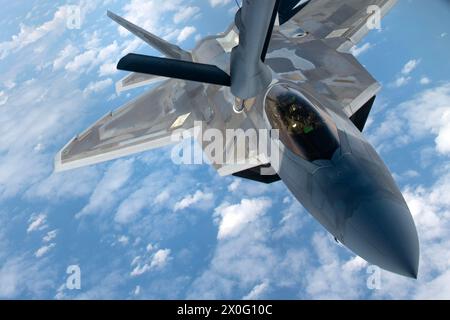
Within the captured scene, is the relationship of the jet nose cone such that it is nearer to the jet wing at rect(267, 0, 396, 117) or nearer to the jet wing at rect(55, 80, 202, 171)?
the jet wing at rect(267, 0, 396, 117)

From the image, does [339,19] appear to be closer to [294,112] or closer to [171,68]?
[294,112]

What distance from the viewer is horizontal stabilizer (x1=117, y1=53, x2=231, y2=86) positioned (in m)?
6.88

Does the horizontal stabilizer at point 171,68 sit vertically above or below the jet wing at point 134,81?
above

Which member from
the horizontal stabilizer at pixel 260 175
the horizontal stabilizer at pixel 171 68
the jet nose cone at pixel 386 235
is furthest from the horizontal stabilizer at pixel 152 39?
the jet nose cone at pixel 386 235

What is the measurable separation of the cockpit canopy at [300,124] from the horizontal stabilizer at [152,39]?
22.8 feet

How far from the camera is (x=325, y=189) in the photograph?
272 inches

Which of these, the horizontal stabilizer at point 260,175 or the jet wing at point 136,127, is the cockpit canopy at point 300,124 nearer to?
the horizontal stabilizer at point 260,175

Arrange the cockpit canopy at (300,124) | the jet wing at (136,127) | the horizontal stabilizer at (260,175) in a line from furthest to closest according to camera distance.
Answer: the jet wing at (136,127), the horizontal stabilizer at (260,175), the cockpit canopy at (300,124)

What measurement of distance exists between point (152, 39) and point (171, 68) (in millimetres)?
7179

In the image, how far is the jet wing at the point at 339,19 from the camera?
44.2 ft

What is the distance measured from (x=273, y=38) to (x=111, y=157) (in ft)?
25.3

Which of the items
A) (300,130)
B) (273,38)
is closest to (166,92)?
(273,38)

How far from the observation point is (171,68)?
23.8ft

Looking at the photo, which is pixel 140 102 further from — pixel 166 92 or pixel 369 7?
pixel 369 7
